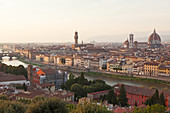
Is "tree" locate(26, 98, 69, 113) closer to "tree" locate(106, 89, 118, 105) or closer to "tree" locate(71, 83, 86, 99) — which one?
"tree" locate(106, 89, 118, 105)

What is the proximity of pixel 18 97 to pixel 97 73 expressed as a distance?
27.2ft

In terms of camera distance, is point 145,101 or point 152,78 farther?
point 152,78

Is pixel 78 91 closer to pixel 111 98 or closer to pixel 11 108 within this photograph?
pixel 111 98

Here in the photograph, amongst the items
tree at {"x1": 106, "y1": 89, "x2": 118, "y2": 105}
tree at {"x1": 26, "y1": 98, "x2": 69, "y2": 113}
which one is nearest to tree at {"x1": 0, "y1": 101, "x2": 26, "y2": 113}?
tree at {"x1": 26, "y1": 98, "x2": 69, "y2": 113}

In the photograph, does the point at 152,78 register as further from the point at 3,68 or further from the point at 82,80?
the point at 3,68

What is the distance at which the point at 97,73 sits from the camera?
43.8 feet

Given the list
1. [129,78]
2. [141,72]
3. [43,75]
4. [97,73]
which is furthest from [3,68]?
[141,72]

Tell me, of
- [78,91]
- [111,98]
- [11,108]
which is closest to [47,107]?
[11,108]

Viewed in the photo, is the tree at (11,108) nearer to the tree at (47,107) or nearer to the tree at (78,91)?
the tree at (47,107)

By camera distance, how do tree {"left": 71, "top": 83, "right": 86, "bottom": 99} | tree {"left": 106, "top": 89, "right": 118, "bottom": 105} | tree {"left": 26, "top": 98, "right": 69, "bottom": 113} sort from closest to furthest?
1. tree {"left": 26, "top": 98, "right": 69, "bottom": 113}
2. tree {"left": 106, "top": 89, "right": 118, "bottom": 105}
3. tree {"left": 71, "top": 83, "right": 86, "bottom": 99}

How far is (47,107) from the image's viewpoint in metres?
3.13

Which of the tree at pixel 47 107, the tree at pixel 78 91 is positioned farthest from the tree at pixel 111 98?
the tree at pixel 47 107

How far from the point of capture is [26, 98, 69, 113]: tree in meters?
Result: 3.10

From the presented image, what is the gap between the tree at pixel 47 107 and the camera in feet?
10.2
